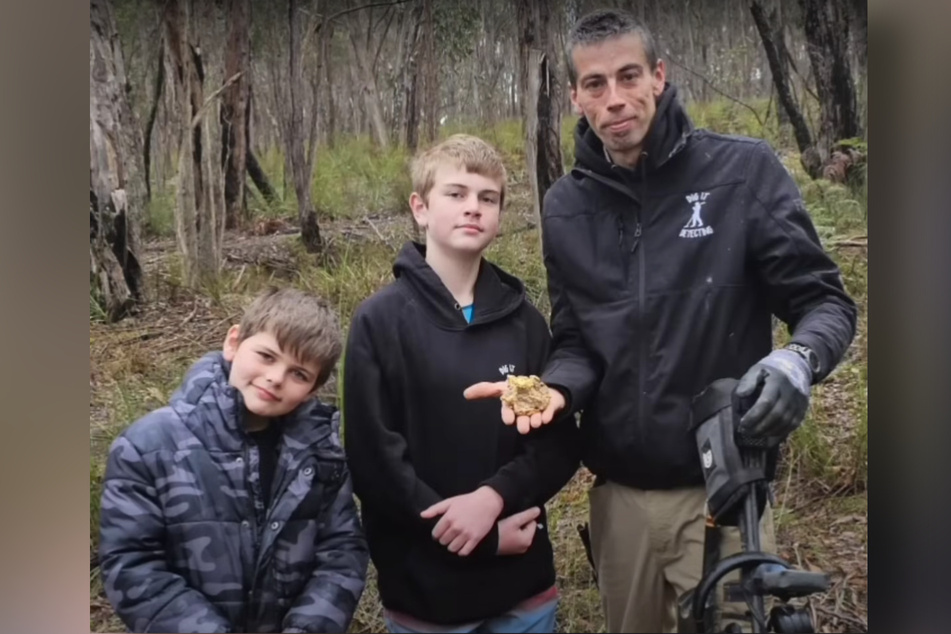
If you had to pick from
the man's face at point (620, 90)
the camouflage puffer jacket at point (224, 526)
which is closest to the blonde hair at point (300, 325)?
the camouflage puffer jacket at point (224, 526)

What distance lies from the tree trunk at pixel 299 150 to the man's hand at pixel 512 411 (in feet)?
2.33

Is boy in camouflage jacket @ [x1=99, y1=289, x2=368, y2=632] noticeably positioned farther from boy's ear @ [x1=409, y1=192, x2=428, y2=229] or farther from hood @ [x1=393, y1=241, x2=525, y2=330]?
boy's ear @ [x1=409, y1=192, x2=428, y2=229]

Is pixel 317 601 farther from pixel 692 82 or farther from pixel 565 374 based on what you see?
pixel 692 82

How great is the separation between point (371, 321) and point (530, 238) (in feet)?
1.93

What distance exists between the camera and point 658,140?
342 cm

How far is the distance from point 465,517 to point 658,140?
1.36 metres

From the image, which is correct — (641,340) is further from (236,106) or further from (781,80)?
(236,106)

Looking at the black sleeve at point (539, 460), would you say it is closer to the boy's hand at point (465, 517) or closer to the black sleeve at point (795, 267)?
the boy's hand at point (465, 517)

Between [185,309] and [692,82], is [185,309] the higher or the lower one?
the lower one

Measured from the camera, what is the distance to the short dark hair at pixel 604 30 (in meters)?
3.45

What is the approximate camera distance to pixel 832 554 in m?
3.52

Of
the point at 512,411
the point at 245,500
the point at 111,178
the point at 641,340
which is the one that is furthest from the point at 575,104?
the point at 245,500
